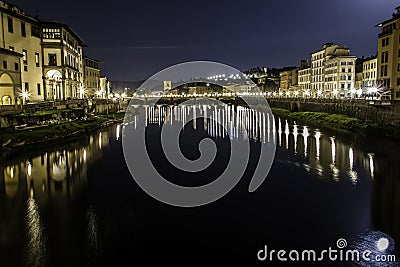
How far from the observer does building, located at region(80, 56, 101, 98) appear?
241ft

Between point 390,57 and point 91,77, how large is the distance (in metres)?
55.8

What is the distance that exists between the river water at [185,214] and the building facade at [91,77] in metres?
50.3

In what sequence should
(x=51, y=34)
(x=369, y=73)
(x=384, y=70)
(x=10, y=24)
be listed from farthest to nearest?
(x=369, y=73), (x=51, y=34), (x=384, y=70), (x=10, y=24)

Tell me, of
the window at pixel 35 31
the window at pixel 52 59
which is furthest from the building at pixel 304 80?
the window at pixel 35 31

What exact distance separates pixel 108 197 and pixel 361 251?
10.8 metres

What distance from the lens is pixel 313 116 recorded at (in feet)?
172

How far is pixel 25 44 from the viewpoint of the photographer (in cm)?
4334

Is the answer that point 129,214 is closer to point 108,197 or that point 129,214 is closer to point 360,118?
point 108,197

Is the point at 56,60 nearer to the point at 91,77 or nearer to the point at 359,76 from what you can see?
the point at 91,77

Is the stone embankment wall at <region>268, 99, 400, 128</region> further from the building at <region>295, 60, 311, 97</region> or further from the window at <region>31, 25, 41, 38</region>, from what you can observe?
the window at <region>31, 25, 41, 38</region>

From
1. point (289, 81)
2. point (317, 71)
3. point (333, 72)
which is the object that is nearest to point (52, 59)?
point (333, 72)

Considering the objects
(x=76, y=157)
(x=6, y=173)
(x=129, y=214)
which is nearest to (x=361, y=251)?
(x=129, y=214)

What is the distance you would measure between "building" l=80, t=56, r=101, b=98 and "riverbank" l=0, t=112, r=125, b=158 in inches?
1328

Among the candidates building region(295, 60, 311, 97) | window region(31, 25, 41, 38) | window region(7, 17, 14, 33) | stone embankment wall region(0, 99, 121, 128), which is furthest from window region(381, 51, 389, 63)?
window region(7, 17, 14, 33)
